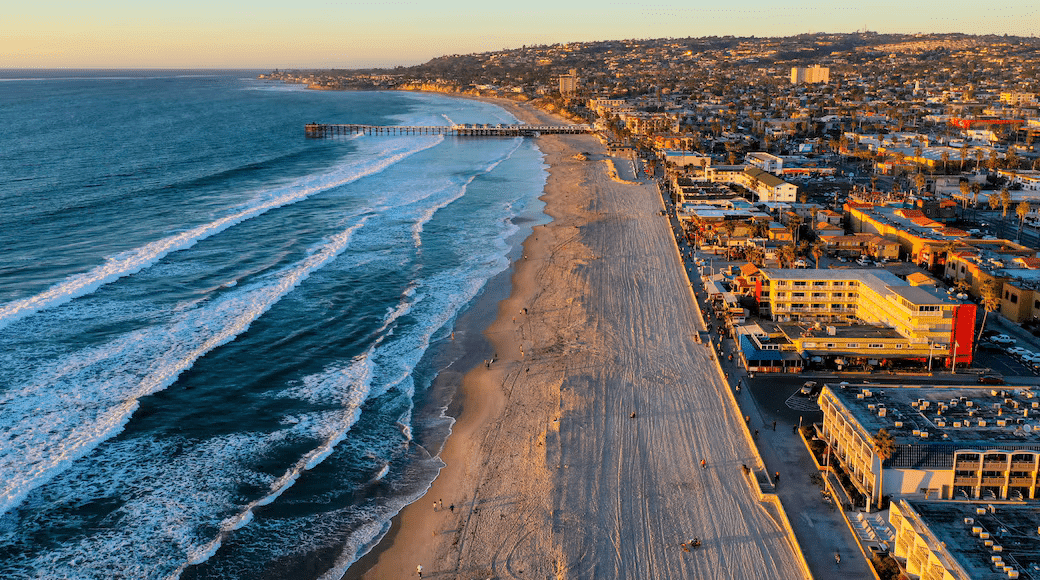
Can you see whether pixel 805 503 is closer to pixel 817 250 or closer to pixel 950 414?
pixel 950 414

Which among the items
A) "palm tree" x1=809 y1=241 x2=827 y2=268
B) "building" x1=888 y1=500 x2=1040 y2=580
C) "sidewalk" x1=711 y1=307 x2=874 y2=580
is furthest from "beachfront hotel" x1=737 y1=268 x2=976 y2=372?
"building" x1=888 y1=500 x2=1040 y2=580

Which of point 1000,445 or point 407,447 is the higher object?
point 1000,445

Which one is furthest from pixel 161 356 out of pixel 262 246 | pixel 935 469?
pixel 935 469

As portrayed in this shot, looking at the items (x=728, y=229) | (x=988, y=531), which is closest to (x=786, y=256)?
(x=728, y=229)

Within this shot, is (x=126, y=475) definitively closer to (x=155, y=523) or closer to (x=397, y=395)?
(x=155, y=523)

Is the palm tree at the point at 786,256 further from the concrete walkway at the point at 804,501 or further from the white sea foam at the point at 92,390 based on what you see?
the white sea foam at the point at 92,390

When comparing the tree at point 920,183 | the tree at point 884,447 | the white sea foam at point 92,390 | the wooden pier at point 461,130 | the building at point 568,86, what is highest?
the building at point 568,86

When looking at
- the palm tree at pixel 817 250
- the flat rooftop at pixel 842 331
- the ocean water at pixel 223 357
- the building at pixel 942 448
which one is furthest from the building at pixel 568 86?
the building at pixel 942 448
